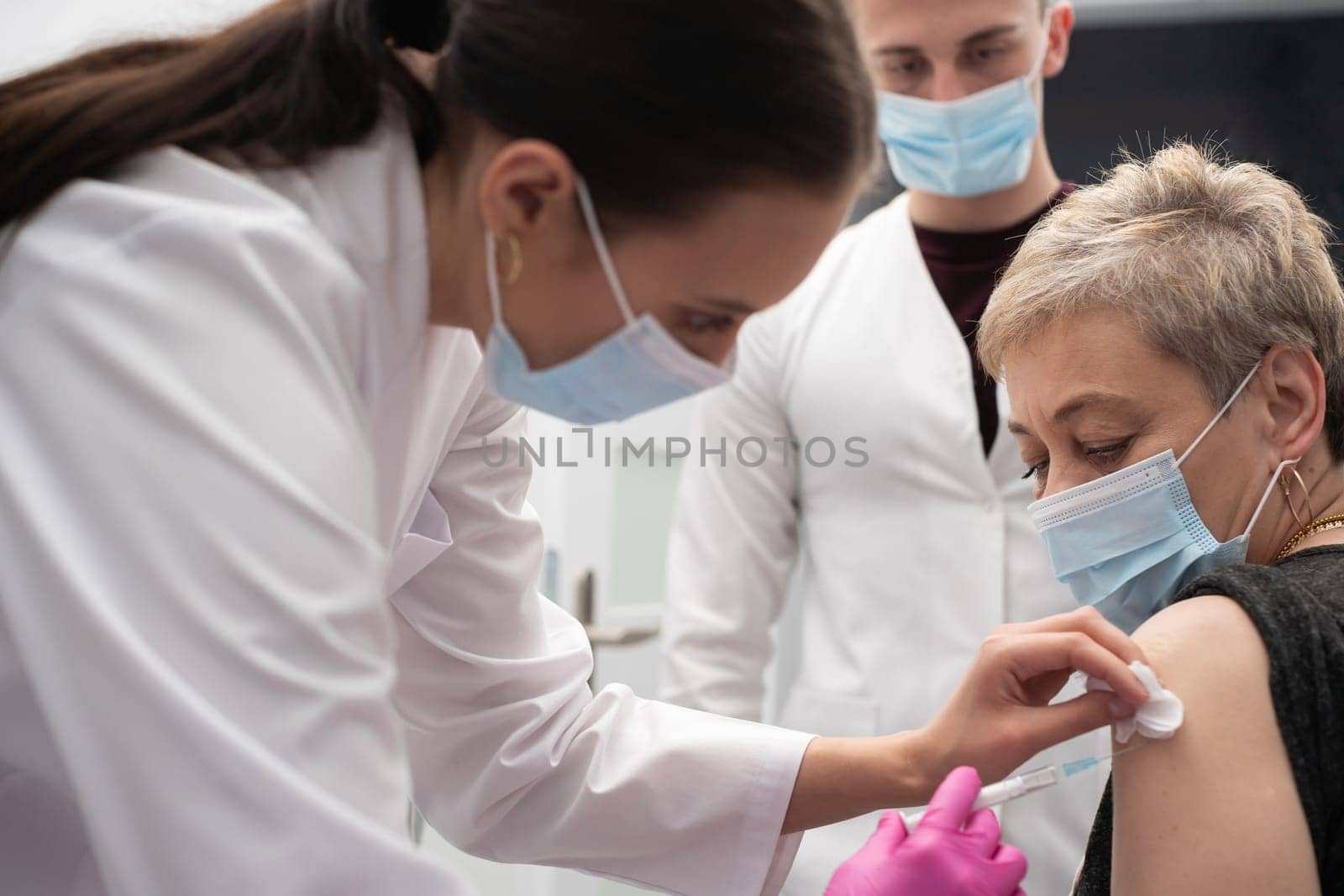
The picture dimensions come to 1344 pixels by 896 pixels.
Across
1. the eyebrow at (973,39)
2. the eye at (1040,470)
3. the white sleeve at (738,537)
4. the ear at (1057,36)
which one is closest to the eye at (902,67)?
the eyebrow at (973,39)

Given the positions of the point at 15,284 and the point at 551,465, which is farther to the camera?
the point at 551,465

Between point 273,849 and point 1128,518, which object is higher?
point 273,849

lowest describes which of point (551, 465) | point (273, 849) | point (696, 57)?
point (551, 465)

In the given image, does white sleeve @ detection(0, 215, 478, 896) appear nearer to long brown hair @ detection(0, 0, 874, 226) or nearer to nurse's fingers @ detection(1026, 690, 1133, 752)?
long brown hair @ detection(0, 0, 874, 226)

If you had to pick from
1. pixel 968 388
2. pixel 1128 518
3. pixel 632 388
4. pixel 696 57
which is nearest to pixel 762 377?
pixel 968 388

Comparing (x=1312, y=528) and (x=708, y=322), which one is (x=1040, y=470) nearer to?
(x=1312, y=528)

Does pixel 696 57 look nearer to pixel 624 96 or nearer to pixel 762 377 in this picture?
pixel 624 96

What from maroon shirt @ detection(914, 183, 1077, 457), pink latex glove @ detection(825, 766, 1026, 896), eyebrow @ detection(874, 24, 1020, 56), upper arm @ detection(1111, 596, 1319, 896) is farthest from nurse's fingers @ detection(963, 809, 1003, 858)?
eyebrow @ detection(874, 24, 1020, 56)

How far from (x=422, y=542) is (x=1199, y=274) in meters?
0.80

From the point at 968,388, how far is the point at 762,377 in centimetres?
34

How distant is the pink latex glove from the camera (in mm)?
1099

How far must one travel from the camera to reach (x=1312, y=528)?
4.10 ft

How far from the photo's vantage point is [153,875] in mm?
742

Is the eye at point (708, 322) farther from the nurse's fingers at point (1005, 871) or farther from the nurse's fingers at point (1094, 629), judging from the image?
the nurse's fingers at point (1005, 871)
